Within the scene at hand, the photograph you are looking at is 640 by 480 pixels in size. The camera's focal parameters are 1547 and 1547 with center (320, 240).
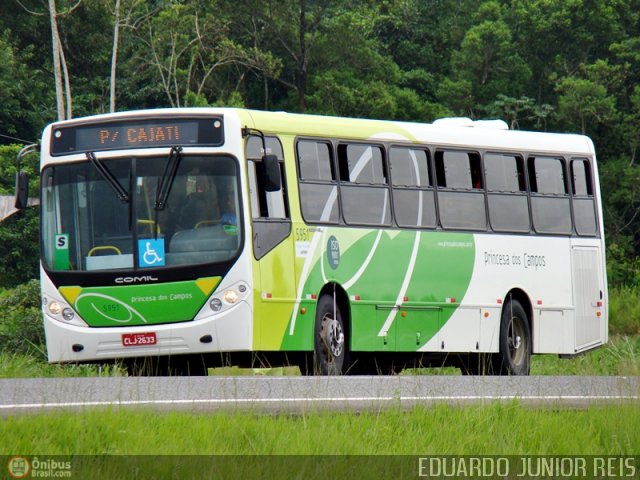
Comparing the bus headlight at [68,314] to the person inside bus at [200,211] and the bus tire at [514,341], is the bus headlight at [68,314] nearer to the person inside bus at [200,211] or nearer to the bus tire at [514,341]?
the person inside bus at [200,211]

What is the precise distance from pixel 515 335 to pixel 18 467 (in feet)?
44.5

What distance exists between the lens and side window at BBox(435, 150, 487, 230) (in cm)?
1958

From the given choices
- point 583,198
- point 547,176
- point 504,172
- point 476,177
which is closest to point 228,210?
point 476,177

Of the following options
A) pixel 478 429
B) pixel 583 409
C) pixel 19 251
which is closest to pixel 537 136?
pixel 583 409

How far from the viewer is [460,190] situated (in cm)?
1988

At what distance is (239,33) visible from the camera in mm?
54812

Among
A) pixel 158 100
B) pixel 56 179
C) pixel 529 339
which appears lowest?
pixel 529 339

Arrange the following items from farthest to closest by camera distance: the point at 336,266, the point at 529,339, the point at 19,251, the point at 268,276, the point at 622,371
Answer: the point at 19,251
the point at 529,339
the point at 336,266
the point at 268,276
the point at 622,371

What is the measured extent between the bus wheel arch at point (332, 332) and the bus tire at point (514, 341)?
11.0ft

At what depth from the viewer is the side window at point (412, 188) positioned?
18797 millimetres

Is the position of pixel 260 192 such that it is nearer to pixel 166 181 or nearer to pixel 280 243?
pixel 280 243

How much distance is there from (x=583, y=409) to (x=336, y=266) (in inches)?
245

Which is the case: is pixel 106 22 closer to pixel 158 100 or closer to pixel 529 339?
pixel 158 100

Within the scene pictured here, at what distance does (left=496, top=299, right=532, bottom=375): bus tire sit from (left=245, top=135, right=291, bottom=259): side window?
4.81 meters
